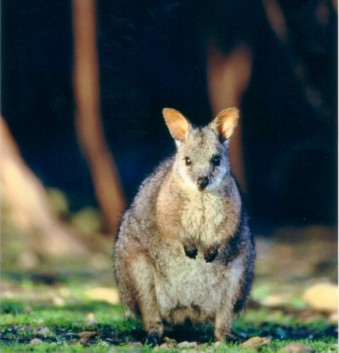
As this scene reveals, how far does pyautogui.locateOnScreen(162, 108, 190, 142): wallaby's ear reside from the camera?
271 inches

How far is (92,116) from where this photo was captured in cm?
1331

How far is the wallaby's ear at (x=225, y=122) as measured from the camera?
22.4 feet

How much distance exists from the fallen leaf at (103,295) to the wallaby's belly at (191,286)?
11.6 ft

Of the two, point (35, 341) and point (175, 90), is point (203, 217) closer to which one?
point (35, 341)

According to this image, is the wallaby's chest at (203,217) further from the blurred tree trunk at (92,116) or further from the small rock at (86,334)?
the blurred tree trunk at (92,116)

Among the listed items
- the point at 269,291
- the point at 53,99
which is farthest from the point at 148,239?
the point at 269,291

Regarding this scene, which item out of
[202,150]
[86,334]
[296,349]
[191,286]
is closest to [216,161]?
[202,150]

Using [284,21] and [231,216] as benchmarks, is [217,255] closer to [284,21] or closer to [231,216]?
[231,216]

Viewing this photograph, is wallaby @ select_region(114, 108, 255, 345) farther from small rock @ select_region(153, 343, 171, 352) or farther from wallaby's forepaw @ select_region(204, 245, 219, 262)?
small rock @ select_region(153, 343, 171, 352)

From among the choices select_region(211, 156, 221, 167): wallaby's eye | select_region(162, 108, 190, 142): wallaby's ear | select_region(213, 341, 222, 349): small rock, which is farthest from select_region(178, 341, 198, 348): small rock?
select_region(162, 108, 190, 142): wallaby's ear

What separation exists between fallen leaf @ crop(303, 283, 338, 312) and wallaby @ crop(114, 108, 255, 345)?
390cm

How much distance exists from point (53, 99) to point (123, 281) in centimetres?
425

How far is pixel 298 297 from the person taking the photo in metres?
11.4

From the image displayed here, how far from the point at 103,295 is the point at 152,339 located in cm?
395
